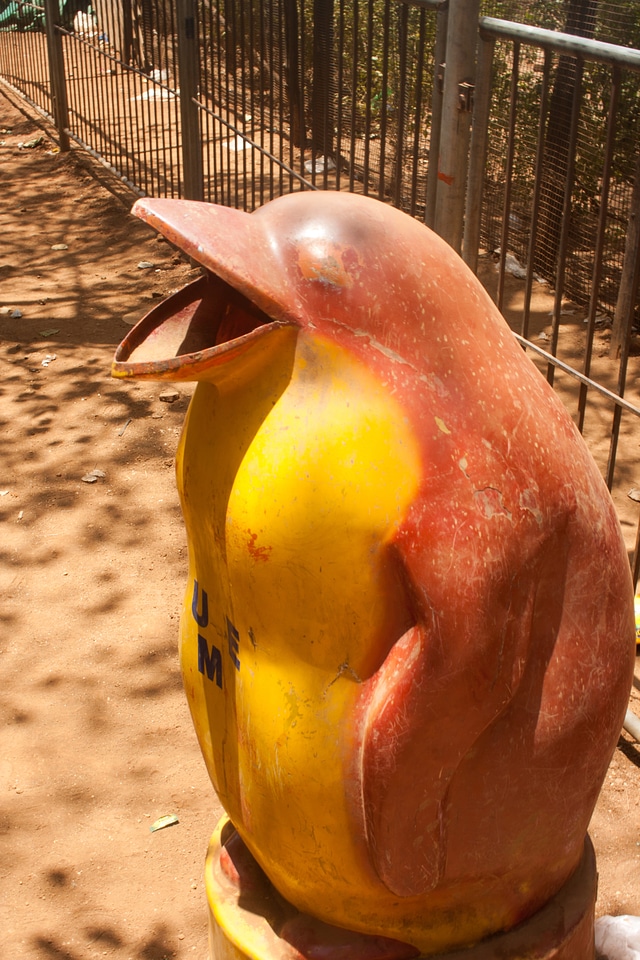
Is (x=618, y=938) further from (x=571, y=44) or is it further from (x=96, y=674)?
(x=571, y=44)

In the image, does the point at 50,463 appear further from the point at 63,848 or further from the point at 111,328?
the point at 63,848

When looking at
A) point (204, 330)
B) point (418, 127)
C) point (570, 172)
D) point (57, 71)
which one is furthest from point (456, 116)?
point (57, 71)

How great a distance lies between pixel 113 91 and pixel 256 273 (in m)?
8.41

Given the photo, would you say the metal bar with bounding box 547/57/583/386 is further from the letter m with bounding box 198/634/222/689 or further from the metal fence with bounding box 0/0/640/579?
the letter m with bounding box 198/634/222/689

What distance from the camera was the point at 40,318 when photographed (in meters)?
6.95

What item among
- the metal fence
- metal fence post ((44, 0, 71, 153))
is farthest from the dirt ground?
metal fence post ((44, 0, 71, 153))

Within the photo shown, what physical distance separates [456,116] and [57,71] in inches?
295

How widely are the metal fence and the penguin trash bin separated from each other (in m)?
1.52

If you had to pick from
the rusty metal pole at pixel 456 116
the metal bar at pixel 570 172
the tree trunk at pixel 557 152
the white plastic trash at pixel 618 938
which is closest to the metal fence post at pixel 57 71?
the tree trunk at pixel 557 152

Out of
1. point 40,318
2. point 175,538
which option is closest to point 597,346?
point 175,538

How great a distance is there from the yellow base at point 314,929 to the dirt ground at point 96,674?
2.47 feet

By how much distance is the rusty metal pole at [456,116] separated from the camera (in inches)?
137

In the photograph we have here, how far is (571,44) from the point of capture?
120 inches

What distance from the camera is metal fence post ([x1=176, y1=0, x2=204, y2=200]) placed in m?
6.73
